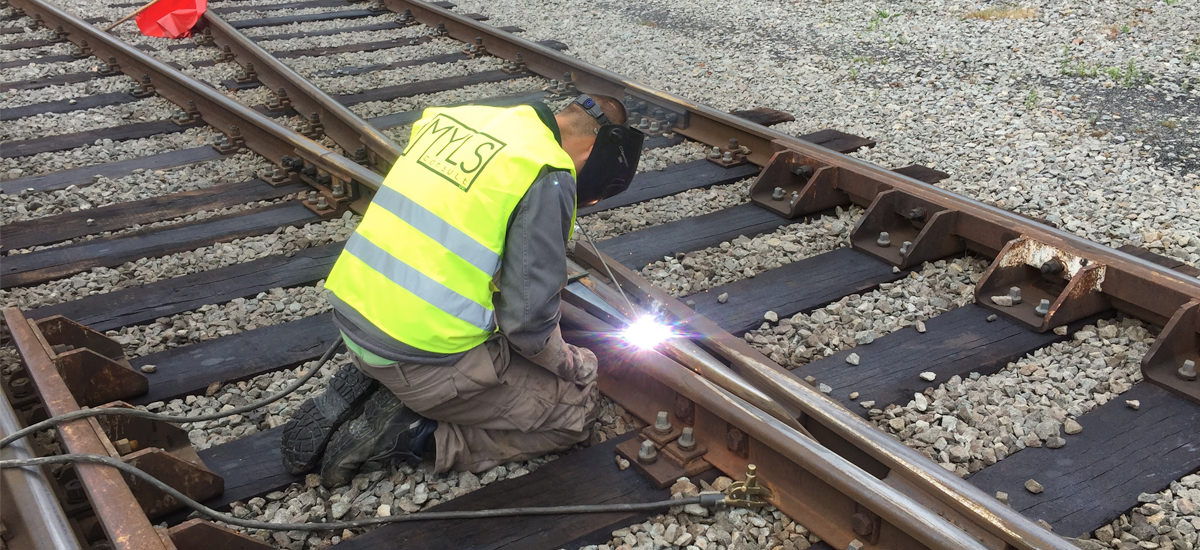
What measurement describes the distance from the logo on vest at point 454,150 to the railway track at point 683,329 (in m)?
0.30

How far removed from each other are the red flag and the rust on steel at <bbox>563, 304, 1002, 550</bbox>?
7548 millimetres

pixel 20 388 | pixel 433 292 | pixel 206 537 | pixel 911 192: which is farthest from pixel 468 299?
pixel 911 192

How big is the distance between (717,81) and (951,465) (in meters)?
5.37

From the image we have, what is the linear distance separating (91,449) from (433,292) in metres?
1.11

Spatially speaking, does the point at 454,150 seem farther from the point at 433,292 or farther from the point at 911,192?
the point at 911,192

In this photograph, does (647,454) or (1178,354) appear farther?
(1178,354)

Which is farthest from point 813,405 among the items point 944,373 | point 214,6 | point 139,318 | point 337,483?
point 214,6

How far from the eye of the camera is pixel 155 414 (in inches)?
130

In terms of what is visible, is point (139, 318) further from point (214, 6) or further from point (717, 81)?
point (214, 6)

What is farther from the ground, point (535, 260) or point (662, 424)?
point (535, 260)

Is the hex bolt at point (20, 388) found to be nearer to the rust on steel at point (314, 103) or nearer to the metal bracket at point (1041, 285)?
the rust on steel at point (314, 103)

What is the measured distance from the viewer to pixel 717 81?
8172 millimetres

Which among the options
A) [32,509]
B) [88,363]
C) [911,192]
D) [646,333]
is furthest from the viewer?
[911,192]

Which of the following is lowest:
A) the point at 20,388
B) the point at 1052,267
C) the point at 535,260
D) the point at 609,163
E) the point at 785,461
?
the point at 20,388
